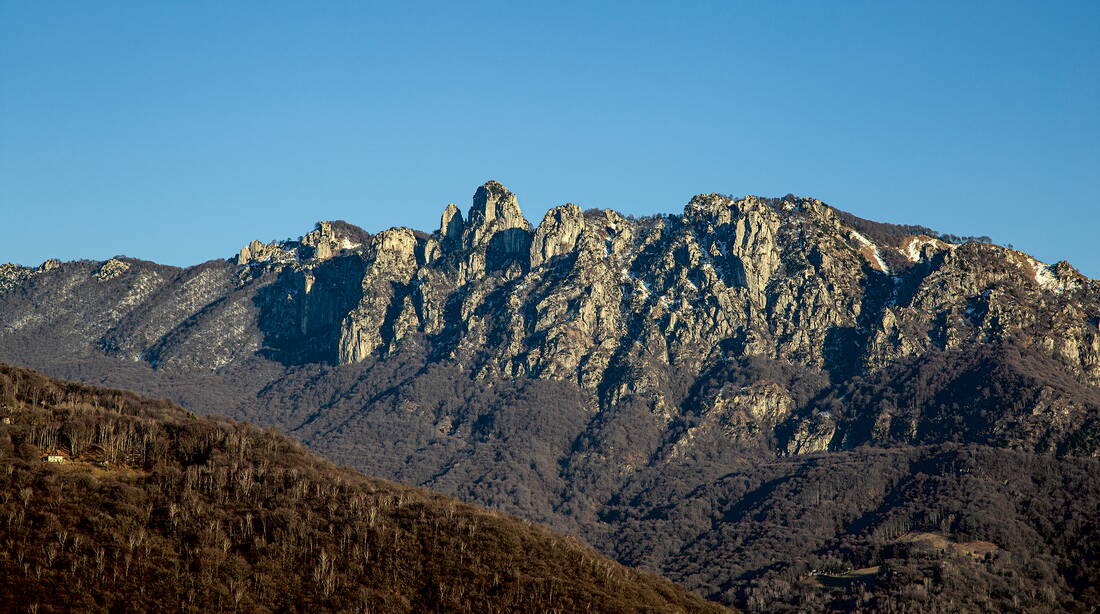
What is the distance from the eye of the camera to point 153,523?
195 metres

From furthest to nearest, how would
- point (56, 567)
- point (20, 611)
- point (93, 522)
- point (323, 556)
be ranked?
point (323, 556), point (93, 522), point (56, 567), point (20, 611)

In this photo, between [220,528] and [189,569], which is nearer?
[189,569]

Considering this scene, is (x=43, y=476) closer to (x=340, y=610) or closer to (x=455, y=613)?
(x=340, y=610)

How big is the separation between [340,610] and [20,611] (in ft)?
154

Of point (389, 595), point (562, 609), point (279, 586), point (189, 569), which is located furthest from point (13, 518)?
point (562, 609)

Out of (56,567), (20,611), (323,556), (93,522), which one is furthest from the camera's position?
(323,556)

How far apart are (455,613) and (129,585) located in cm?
5074

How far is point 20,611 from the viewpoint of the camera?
527 feet

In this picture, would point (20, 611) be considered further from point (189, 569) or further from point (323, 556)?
point (323, 556)

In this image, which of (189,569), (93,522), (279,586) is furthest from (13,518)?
(279,586)

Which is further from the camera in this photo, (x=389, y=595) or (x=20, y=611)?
(x=389, y=595)

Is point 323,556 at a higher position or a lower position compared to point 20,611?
higher

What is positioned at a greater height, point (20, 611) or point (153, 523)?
point (153, 523)

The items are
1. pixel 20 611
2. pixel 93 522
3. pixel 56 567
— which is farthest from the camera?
pixel 93 522
